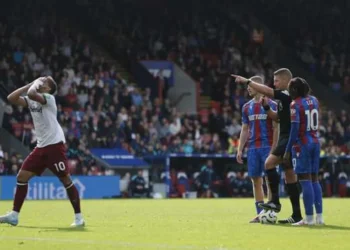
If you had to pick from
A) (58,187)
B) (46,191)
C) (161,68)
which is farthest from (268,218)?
(161,68)

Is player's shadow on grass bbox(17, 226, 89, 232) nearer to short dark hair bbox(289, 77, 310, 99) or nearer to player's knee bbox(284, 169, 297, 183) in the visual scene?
player's knee bbox(284, 169, 297, 183)

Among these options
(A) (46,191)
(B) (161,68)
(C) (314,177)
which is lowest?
(A) (46,191)

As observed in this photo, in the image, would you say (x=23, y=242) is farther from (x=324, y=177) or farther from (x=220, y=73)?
(x=220, y=73)

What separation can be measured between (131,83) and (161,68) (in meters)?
1.62

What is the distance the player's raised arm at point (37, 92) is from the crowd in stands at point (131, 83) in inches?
740

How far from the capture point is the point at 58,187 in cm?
3241

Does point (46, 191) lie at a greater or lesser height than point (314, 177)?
lesser

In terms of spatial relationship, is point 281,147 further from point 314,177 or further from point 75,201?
point 75,201

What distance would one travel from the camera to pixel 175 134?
38.1 metres

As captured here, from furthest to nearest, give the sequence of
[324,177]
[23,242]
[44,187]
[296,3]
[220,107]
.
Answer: [296,3]
[220,107]
[324,177]
[44,187]
[23,242]

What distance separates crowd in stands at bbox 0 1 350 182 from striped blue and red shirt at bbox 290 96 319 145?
19049 mm

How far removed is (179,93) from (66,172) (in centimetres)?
2845

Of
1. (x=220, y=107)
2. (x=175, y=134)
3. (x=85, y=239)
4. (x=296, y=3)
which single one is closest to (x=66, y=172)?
(x=85, y=239)

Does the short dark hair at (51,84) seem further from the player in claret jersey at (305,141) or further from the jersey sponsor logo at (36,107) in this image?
the player in claret jersey at (305,141)
